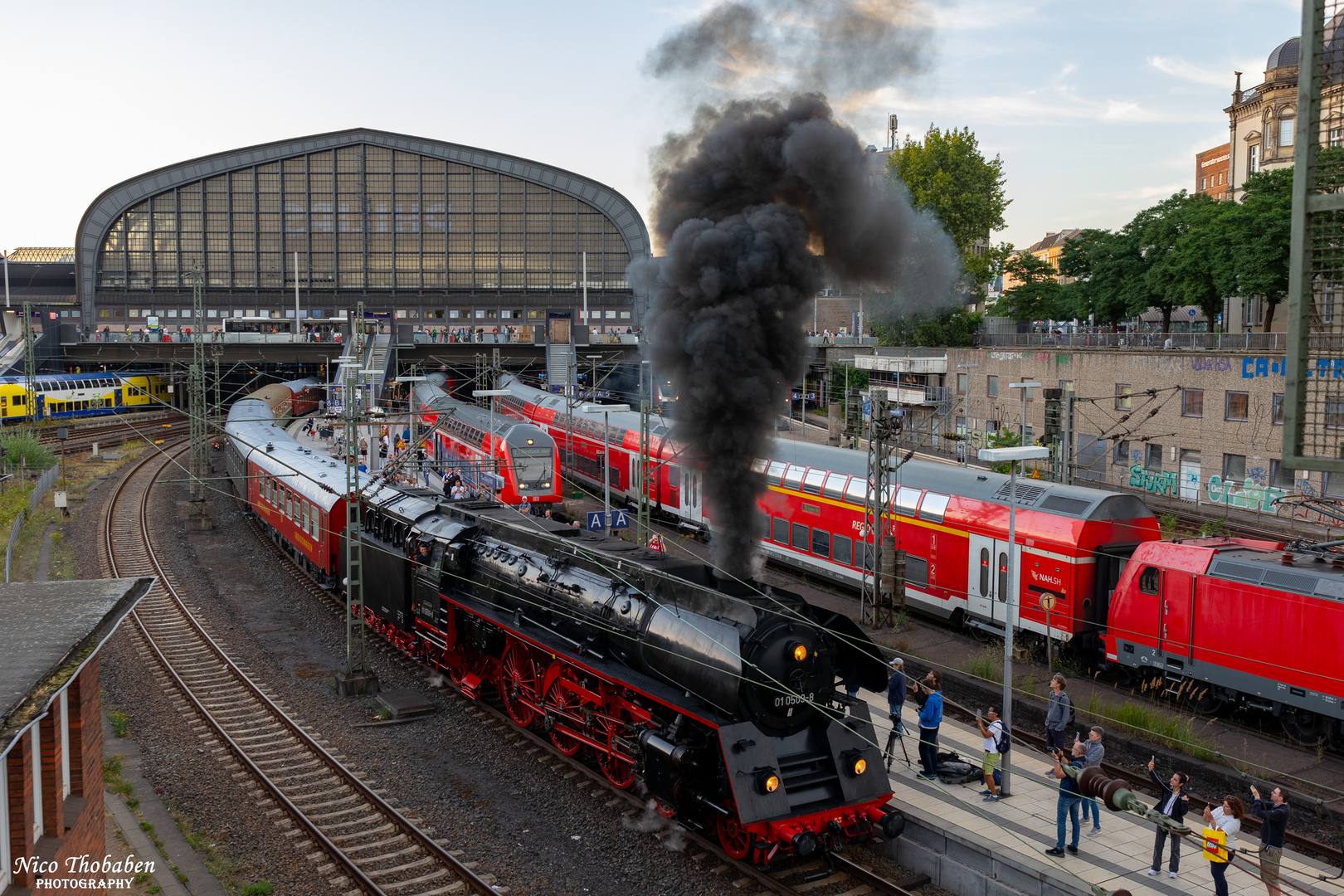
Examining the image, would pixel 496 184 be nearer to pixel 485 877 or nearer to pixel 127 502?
pixel 127 502

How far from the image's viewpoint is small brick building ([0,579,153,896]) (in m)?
7.27

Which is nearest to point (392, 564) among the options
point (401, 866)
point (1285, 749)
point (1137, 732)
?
point (401, 866)

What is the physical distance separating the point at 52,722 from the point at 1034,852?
421 inches

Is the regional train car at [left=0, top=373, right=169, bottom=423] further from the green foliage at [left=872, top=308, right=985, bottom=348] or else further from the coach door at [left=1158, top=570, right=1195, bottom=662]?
the coach door at [left=1158, top=570, right=1195, bottom=662]

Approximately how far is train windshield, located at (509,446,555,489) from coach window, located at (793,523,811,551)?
34.9 feet

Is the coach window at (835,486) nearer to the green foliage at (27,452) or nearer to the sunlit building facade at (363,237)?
the green foliage at (27,452)

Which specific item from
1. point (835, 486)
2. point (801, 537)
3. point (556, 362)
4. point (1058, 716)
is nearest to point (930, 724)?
point (1058, 716)

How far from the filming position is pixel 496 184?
3501 inches

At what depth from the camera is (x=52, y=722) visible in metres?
8.33

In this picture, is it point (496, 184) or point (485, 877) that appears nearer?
point (485, 877)

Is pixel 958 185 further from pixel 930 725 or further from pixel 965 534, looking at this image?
pixel 930 725

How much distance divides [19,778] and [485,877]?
5.61 m

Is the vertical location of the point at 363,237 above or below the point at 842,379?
above

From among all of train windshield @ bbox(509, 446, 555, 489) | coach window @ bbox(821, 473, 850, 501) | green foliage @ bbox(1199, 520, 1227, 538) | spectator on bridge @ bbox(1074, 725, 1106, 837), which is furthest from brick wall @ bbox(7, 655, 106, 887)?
green foliage @ bbox(1199, 520, 1227, 538)
